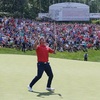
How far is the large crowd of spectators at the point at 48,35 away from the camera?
28.8 meters

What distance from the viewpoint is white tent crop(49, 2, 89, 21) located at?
4584 centimetres

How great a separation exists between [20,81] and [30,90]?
1939 millimetres

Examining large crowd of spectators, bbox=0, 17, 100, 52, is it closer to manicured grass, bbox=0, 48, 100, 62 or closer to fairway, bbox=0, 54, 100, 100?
manicured grass, bbox=0, 48, 100, 62

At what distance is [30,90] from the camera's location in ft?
32.6

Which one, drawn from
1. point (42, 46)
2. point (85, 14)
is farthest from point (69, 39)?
point (42, 46)

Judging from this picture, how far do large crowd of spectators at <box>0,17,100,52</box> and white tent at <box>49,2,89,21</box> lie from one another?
7.56m

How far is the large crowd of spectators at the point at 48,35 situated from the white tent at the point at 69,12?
7556mm

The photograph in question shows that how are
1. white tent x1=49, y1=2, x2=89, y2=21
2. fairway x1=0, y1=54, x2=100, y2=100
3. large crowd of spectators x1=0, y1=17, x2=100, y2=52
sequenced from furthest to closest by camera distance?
white tent x1=49, y1=2, x2=89, y2=21 < large crowd of spectators x1=0, y1=17, x2=100, y2=52 < fairway x1=0, y1=54, x2=100, y2=100

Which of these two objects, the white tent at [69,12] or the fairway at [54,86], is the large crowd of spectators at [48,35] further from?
the fairway at [54,86]

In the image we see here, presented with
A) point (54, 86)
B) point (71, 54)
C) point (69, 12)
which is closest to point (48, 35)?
point (71, 54)

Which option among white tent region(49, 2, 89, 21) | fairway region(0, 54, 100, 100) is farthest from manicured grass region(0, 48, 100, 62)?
white tent region(49, 2, 89, 21)

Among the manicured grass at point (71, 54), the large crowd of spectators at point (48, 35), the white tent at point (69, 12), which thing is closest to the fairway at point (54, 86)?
the manicured grass at point (71, 54)

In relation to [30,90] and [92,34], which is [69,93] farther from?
[92,34]

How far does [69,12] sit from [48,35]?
13929 mm
